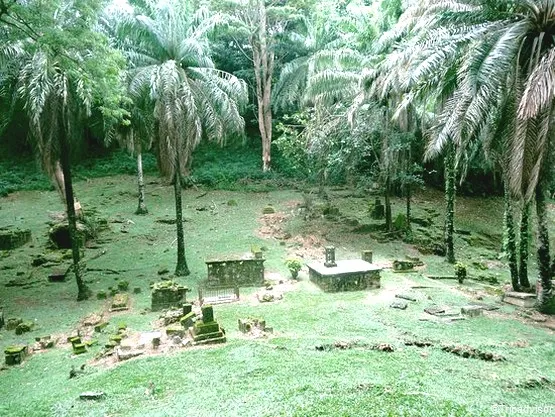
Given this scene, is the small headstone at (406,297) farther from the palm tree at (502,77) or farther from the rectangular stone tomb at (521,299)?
the palm tree at (502,77)

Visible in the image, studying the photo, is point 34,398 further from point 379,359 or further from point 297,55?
point 297,55

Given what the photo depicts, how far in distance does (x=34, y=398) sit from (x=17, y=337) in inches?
172

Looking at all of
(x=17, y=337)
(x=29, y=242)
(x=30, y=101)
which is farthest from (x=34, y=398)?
(x=29, y=242)

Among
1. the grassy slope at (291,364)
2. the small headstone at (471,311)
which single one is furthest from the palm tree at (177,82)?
the small headstone at (471,311)

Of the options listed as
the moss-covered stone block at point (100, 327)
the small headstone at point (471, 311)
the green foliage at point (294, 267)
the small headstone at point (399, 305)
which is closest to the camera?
the moss-covered stone block at point (100, 327)

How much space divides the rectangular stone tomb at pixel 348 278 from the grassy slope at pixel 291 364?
44 cm

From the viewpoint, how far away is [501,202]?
2886 centimetres

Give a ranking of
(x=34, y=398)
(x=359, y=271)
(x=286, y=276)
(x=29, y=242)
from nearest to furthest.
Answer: (x=34, y=398) → (x=359, y=271) → (x=286, y=276) → (x=29, y=242)

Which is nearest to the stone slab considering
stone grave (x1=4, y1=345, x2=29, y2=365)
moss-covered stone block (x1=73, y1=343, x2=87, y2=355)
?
moss-covered stone block (x1=73, y1=343, x2=87, y2=355)

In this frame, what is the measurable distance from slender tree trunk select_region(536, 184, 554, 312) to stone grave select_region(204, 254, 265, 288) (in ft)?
27.2

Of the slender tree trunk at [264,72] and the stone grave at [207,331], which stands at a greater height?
the slender tree trunk at [264,72]

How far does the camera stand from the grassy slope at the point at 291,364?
6719 mm

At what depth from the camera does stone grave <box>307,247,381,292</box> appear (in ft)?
46.6

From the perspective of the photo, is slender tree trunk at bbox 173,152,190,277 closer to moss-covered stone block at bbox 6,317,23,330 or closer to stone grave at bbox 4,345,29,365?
moss-covered stone block at bbox 6,317,23,330
